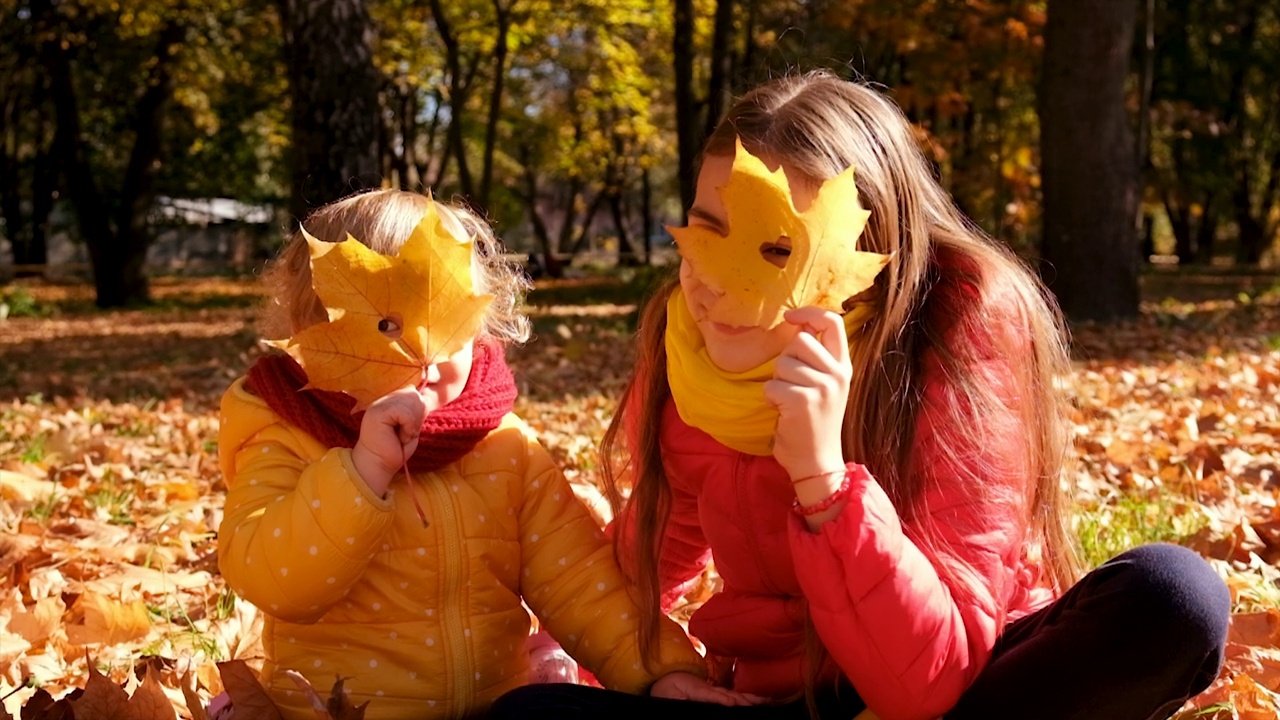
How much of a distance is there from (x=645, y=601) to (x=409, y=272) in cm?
65

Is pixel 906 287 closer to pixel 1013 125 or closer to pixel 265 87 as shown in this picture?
pixel 1013 125

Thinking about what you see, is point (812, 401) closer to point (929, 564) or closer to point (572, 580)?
point (929, 564)

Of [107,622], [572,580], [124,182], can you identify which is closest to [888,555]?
[572,580]

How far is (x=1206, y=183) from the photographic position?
1049 inches

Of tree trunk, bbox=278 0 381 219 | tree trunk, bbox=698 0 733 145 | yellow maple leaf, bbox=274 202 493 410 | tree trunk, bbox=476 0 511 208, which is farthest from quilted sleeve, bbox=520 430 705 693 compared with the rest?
tree trunk, bbox=476 0 511 208

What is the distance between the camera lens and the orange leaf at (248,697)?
1.68 metres

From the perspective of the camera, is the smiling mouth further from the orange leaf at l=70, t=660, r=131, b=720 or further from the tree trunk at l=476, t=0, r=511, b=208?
the tree trunk at l=476, t=0, r=511, b=208

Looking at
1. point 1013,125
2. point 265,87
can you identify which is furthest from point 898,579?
point 265,87

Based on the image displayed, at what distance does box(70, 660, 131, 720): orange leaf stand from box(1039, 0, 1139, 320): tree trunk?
784 centimetres

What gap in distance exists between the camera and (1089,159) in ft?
28.3

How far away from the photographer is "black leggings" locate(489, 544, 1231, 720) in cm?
152

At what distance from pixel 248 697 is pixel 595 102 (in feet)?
80.8

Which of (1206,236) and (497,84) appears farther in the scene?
(1206,236)

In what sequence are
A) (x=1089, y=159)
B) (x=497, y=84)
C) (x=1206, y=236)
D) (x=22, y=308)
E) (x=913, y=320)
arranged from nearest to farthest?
1. (x=913, y=320)
2. (x=1089, y=159)
3. (x=22, y=308)
4. (x=497, y=84)
5. (x=1206, y=236)
